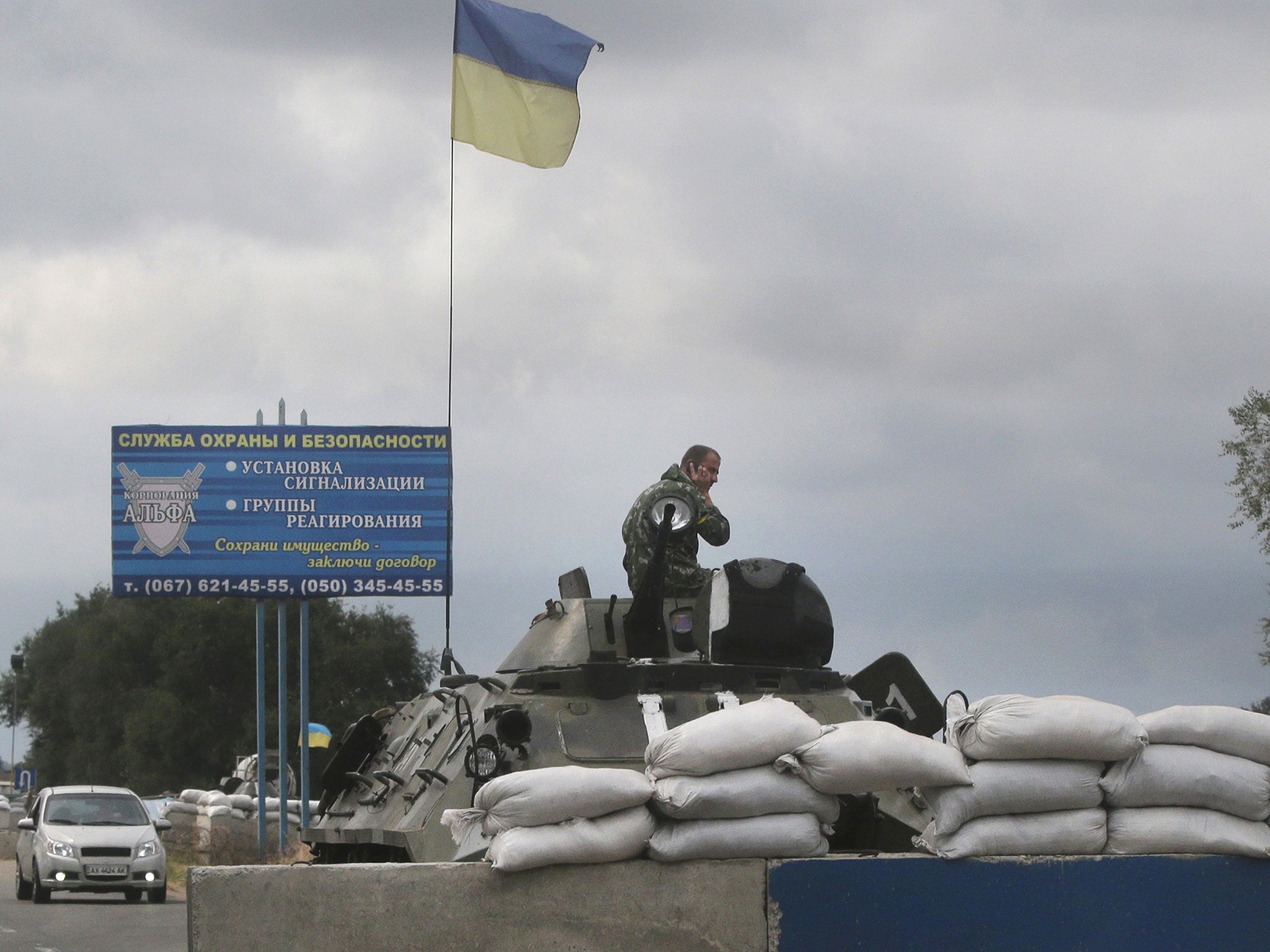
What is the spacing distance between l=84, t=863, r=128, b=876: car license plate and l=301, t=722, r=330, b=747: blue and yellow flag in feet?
9.24

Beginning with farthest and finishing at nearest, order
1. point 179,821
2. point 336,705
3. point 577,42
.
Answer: point 336,705 < point 179,821 < point 577,42

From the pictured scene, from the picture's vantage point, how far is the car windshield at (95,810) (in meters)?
23.9

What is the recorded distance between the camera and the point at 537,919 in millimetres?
5754

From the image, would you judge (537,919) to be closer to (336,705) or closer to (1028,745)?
(1028,745)

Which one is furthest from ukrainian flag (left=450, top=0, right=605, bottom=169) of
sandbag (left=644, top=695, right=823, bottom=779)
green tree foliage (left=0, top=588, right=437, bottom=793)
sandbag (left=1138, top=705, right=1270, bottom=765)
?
green tree foliage (left=0, top=588, right=437, bottom=793)

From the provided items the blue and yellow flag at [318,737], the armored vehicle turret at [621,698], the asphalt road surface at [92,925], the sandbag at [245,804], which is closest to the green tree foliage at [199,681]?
the sandbag at [245,804]

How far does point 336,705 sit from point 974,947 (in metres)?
48.3

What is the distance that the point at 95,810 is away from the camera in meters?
24.2

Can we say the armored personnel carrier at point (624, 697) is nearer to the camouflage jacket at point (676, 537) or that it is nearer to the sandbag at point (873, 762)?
the camouflage jacket at point (676, 537)

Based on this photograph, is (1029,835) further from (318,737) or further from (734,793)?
(318,737)

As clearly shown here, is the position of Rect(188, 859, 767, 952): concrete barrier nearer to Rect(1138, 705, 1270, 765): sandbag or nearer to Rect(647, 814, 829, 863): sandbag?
Rect(647, 814, 829, 863): sandbag

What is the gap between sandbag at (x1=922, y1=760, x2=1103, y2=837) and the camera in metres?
6.13

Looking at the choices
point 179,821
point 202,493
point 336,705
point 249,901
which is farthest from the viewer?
point 336,705

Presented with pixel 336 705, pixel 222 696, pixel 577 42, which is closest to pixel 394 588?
pixel 577 42
